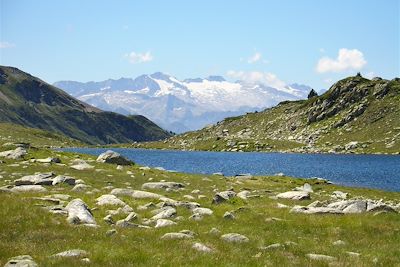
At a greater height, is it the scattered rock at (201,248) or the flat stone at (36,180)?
the scattered rock at (201,248)

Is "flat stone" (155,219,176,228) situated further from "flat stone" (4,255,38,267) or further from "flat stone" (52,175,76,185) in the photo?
"flat stone" (52,175,76,185)

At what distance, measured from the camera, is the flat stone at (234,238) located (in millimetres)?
19869

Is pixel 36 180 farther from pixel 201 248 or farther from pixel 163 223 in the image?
pixel 201 248

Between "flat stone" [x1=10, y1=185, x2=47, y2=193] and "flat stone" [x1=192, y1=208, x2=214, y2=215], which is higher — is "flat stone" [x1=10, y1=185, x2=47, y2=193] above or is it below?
below

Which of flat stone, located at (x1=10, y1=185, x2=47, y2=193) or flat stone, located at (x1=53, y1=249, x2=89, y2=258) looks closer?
flat stone, located at (x1=53, y1=249, x2=89, y2=258)

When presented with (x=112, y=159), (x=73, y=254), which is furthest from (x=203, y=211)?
(x=112, y=159)

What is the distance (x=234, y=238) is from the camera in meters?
20.0

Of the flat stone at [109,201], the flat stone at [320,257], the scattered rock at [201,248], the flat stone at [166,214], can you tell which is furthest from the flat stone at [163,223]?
the flat stone at [320,257]

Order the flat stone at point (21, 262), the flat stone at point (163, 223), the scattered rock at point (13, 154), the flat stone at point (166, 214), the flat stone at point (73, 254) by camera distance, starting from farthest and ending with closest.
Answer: the scattered rock at point (13, 154), the flat stone at point (166, 214), the flat stone at point (163, 223), the flat stone at point (73, 254), the flat stone at point (21, 262)

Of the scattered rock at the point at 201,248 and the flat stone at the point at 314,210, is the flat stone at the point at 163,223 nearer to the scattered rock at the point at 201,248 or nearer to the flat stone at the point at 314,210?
the scattered rock at the point at 201,248

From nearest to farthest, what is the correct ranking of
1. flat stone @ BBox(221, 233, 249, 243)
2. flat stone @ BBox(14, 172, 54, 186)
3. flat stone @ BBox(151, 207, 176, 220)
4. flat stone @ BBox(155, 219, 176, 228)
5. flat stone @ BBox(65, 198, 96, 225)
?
flat stone @ BBox(221, 233, 249, 243)
flat stone @ BBox(65, 198, 96, 225)
flat stone @ BBox(155, 219, 176, 228)
flat stone @ BBox(151, 207, 176, 220)
flat stone @ BBox(14, 172, 54, 186)

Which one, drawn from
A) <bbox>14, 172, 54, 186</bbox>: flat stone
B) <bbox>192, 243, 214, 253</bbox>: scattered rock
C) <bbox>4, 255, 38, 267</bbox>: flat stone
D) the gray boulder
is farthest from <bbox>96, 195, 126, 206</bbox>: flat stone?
the gray boulder

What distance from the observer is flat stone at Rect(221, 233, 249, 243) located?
1987 cm

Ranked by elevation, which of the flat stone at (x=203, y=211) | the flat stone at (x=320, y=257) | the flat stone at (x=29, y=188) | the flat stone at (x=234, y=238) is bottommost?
the flat stone at (x=29, y=188)
